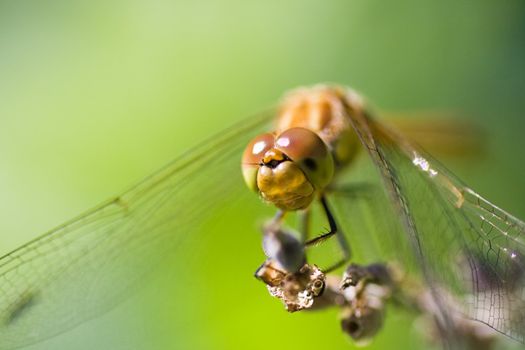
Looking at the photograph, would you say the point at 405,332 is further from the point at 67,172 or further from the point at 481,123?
the point at 67,172

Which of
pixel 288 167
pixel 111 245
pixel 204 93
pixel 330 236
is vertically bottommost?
pixel 330 236

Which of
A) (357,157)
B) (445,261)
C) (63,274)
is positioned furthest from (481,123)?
(63,274)

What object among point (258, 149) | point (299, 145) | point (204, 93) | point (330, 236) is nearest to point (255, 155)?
point (258, 149)

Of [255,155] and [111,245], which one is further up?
[255,155]

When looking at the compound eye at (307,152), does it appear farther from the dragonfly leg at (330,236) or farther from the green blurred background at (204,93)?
the green blurred background at (204,93)

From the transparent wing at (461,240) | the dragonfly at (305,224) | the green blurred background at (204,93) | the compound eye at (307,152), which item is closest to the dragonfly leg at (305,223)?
the dragonfly at (305,224)

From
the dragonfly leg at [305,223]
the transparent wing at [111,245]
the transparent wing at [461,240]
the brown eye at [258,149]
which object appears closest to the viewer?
the transparent wing at [461,240]

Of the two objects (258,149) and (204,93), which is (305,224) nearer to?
(258,149)
